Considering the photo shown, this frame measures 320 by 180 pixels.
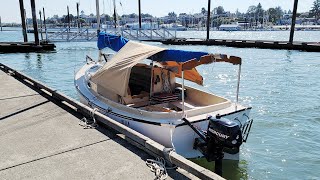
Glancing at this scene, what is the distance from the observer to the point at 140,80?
9.45m

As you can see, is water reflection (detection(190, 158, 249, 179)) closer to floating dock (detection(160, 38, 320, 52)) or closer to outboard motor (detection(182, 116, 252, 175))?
outboard motor (detection(182, 116, 252, 175))

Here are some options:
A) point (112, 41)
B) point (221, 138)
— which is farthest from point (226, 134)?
point (112, 41)

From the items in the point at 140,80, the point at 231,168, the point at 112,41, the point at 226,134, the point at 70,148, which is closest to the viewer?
the point at 226,134

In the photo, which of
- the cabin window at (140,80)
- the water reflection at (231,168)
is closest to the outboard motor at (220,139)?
the water reflection at (231,168)

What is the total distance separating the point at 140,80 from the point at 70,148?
3.69 meters

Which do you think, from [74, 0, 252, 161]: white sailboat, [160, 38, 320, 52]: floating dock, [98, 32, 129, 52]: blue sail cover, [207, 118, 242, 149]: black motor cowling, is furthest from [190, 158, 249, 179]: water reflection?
[160, 38, 320, 52]: floating dock

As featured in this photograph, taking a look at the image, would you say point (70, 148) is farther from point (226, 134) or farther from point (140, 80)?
point (140, 80)

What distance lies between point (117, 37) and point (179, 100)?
12.8 feet

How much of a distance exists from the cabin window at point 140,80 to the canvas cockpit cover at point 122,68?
902mm

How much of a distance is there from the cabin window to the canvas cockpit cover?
2.96ft

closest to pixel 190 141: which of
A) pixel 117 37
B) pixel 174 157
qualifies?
pixel 174 157

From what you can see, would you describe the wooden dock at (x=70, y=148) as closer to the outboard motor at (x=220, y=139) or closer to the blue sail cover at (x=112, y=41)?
the outboard motor at (x=220, y=139)

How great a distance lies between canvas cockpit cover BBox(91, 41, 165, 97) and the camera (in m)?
7.84

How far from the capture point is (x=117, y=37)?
37.1 feet
